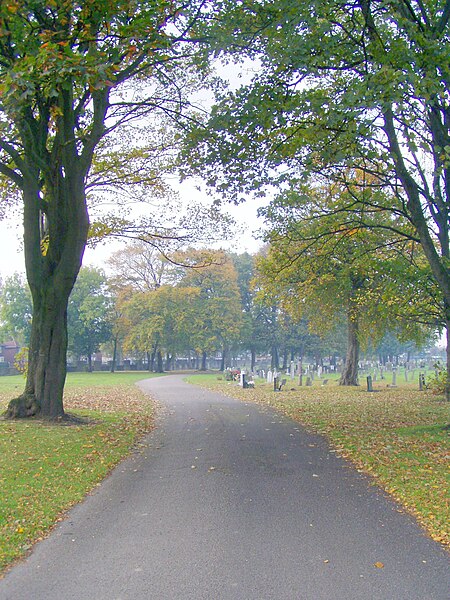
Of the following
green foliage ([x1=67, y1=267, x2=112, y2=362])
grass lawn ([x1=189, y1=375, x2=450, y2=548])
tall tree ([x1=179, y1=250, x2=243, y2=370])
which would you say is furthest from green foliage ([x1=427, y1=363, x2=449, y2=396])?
green foliage ([x1=67, y1=267, x2=112, y2=362])

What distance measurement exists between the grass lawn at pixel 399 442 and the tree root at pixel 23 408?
6.80 m

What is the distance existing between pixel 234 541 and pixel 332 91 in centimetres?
865

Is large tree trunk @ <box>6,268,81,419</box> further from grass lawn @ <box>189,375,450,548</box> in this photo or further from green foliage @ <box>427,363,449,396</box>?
green foliage @ <box>427,363,449,396</box>

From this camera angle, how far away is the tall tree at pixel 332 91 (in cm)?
854

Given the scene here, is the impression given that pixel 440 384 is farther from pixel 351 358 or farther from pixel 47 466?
pixel 47 466

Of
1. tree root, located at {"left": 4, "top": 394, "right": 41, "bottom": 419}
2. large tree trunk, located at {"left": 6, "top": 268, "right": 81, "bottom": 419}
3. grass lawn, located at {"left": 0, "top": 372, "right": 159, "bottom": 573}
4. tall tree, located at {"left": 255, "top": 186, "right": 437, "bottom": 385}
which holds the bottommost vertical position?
grass lawn, located at {"left": 0, "top": 372, "right": 159, "bottom": 573}

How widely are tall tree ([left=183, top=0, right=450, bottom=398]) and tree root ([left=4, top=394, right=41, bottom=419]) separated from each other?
22.8 ft

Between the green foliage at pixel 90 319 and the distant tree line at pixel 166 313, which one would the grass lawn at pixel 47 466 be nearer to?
the distant tree line at pixel 166 313

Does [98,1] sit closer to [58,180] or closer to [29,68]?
[29,68]

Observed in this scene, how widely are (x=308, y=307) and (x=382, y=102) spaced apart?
23.7 metres

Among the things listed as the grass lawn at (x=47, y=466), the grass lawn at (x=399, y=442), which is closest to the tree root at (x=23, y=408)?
the grass lawn at (x=47, y=466)

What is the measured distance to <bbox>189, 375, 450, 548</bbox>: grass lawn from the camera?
7077 mm

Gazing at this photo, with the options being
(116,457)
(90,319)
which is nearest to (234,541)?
(116,457)

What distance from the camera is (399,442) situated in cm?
1155
